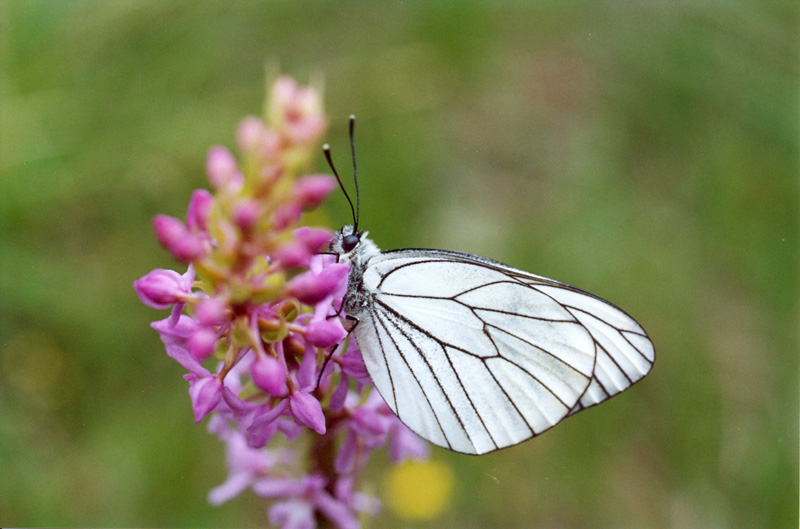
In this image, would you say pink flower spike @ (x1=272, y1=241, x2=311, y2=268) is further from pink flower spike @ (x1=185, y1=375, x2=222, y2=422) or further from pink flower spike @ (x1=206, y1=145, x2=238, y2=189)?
pink flower spike @ (x1=185, y1=375, x2=222, y2=422)

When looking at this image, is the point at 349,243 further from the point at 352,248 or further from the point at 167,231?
the point at 167,231

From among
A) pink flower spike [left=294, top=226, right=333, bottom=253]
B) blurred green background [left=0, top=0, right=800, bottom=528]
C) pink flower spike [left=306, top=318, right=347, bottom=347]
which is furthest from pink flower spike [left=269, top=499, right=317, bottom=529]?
blurred green background [left=0, top=0, right=800, bottom=528]

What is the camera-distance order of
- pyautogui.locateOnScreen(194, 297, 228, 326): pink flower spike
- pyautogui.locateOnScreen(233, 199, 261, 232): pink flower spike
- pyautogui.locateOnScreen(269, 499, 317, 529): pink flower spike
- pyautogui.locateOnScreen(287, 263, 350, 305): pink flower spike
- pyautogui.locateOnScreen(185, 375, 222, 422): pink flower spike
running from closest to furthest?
pyautogui.locateOnScreen(233, 199, 261, 232): pink flower spike < pyautogui.locateOnScreen(194, 297, 228, 326): pink flower spike < pyautogui.locateOnScreen(287, 263, 350, 305): pink flower spike < pyautogui.locateOnScreen(185, 375, 222, 422): pink flower spike < pyautogui.locateOnScreen(269, 499, 317, 529): pink flower spike

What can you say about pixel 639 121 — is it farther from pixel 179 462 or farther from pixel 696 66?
pixel 179 462

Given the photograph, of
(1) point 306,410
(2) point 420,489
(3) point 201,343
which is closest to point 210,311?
(3) point 201,343

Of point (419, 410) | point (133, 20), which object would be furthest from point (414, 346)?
point (133, 20)

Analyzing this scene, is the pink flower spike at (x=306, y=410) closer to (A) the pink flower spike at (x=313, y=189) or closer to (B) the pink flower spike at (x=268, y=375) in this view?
(B) the pink flower spike at (x=268, y=375)

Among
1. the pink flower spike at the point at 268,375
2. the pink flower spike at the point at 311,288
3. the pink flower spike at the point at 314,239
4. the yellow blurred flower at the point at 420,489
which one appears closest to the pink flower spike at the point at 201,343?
the pink flower spike at the point at 268,375
